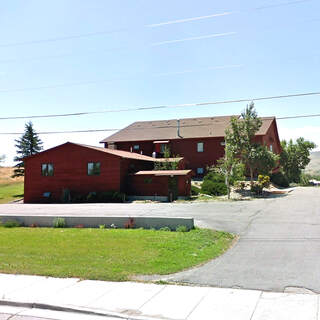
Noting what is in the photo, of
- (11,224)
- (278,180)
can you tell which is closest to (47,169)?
(11,224)

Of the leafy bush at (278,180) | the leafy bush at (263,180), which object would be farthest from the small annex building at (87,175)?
the leafy bush at (278,180)

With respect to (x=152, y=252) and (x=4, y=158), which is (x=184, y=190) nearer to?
(x=152, y=252)

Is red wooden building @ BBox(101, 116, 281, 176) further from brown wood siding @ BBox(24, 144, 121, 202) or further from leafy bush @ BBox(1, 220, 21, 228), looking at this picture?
leafy bush @ BBox(1, 220, 21, 228)

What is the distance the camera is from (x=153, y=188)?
103 ft

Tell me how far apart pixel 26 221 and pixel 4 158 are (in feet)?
201

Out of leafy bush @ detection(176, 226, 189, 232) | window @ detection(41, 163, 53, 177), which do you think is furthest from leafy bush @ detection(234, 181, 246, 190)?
leafy bush @ detection(176, 226, 189, 232)

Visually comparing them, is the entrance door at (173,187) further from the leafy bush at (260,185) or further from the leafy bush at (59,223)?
the leafy bush at (59,223)

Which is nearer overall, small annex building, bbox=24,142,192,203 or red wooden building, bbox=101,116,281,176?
small annex building, bbox=24,142,192,203

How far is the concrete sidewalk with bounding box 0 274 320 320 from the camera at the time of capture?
222 inches

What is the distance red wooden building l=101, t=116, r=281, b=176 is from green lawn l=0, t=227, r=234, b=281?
90.5 ft

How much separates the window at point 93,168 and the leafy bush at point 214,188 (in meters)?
10.9

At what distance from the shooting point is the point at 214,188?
3200cm

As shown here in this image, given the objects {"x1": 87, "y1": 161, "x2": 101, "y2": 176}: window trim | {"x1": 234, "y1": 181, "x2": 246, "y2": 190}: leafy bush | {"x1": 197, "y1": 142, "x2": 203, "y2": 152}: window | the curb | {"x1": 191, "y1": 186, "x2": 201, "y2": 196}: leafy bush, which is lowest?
the curb

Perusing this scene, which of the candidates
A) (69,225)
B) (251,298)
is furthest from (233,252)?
(69,225)
